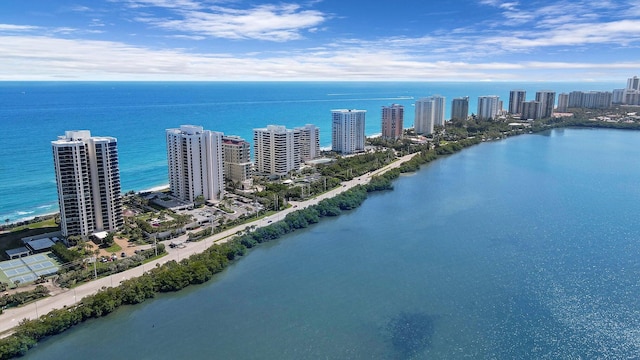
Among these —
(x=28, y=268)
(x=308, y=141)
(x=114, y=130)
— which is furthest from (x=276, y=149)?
(x=114, y=130)

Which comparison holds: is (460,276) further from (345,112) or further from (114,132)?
(114,132)

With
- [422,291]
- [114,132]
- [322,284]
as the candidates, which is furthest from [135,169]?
[422,291]

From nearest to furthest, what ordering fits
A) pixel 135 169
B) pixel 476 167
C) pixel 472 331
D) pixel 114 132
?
1. pixel 472 331
2. pixel 135 169
3. pixel 476 167
4. pixel 114 132

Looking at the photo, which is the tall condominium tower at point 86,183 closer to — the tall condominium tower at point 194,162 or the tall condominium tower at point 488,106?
the tall condominium tower at point 194,162

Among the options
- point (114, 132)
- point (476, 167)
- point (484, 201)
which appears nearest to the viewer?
point (484, 201)

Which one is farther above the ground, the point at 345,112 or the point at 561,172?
the point at 345,112

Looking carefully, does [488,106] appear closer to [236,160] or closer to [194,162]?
[236,160]

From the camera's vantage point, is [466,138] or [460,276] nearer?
[460,276]
